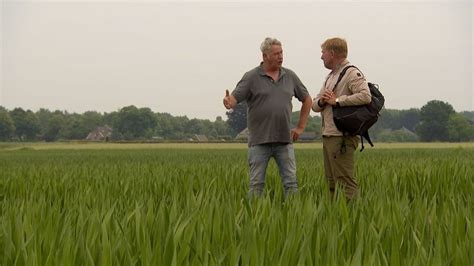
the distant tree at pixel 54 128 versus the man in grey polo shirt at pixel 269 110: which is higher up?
the distant tree at pixel 54 128

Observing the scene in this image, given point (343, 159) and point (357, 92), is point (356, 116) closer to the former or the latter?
point (357, 92)

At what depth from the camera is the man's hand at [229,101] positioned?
5.53 metres

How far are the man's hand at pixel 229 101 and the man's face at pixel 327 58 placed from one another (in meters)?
1.01

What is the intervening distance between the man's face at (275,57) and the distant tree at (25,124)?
139 meters

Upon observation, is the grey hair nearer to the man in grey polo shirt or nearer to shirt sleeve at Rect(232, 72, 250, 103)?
the man in grey polo shirt

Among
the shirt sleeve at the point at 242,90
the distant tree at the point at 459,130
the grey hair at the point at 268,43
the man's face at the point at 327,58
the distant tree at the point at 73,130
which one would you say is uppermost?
the distant tree at the point at 73,130

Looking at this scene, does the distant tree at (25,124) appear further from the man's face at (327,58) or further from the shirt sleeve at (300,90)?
the man's face at (327,58)

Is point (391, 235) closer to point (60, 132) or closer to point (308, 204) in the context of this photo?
point (308, 204)

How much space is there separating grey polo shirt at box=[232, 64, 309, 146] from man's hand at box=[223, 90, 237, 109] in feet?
0.23

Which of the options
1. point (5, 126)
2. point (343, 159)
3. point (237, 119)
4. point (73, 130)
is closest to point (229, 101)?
point (343, 159)

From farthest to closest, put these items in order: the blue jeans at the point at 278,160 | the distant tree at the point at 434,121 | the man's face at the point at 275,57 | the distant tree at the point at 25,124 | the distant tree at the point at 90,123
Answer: the distant tree at the point at 90,123 → the distant tree at the point at 25,124 → the distant tree at the point at 434,121 → the blue jeans at the point at 278,160 → the man's face at the point at 275,57

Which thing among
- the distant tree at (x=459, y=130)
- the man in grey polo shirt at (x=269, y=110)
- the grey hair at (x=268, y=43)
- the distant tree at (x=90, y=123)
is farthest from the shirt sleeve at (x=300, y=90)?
the distant tree at (x=90, y=123)

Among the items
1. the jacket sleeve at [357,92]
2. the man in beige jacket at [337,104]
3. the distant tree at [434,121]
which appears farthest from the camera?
the distant tree at [434,121]

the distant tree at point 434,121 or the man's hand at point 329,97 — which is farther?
the distant tree at point 434,121
